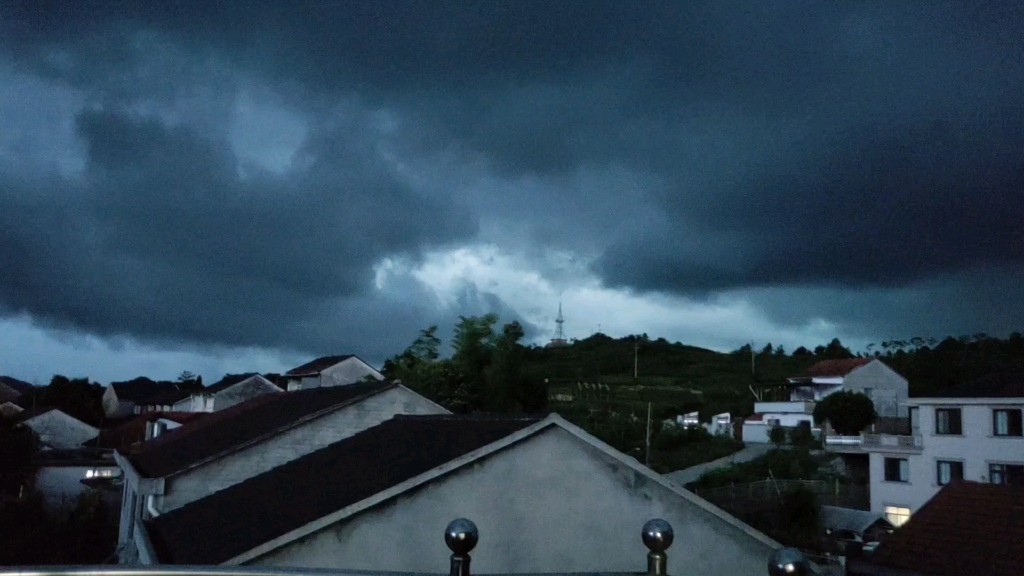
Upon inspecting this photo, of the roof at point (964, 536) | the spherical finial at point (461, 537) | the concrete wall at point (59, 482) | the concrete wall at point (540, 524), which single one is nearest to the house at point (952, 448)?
the roof at point (964, 536)

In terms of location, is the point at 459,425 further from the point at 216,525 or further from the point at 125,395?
the point at 125,395

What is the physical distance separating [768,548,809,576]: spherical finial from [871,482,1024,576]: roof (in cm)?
974

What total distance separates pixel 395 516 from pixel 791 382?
60.3m

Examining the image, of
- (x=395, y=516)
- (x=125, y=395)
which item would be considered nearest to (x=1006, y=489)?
(x=395, y=516)

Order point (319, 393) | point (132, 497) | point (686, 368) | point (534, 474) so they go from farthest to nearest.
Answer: point (686, 368) → point (319, 393) → point (132, 497) → point (534, 474)

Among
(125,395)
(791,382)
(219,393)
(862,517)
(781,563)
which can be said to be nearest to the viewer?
(781,563)

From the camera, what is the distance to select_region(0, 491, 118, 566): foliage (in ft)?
78.8

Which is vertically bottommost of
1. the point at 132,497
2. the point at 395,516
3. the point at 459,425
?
the point at 132,497

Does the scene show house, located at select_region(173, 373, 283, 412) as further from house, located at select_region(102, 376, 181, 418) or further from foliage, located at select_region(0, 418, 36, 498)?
house, located at select_region(102, 376, 181, 418)

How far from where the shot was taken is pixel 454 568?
2.78m

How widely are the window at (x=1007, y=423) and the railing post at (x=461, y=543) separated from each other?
114 ft

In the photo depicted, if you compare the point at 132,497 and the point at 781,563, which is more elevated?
the point at 781,563

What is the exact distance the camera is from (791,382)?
63.4 meters

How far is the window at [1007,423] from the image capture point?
30547mm
